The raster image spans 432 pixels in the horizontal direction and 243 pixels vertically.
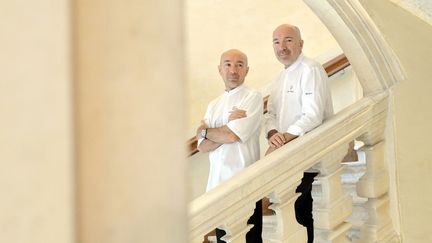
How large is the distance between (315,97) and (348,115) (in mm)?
145

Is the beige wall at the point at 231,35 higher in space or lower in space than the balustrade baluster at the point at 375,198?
higher

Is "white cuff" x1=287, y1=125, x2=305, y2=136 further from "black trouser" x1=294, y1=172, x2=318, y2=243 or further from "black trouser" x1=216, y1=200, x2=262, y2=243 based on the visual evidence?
"black trouser" x1=216, y1=200, x2=262, y2=243

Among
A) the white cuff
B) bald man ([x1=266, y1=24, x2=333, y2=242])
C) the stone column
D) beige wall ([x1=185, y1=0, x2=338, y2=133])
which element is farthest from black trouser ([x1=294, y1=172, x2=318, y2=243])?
beige wall ([x1=185, y1=0, x2=338, y2=133])

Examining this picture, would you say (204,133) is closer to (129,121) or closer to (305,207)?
(305,207)

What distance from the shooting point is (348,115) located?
1.93 meters

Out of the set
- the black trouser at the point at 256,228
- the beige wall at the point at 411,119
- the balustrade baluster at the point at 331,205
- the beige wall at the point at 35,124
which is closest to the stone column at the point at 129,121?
the beige wall at the point at 35,124

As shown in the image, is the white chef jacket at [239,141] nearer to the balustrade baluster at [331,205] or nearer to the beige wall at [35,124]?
Answer: the balustrade baluster at [331,205]

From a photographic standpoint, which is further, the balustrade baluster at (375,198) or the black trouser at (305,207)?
the balustrade baluster at (375,198)

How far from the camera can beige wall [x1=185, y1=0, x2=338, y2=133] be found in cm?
428

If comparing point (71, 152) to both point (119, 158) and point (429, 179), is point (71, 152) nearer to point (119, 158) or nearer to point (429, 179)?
point (119, 158)

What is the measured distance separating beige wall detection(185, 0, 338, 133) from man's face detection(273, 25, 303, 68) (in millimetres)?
2014

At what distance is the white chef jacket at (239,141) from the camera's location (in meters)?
2.14

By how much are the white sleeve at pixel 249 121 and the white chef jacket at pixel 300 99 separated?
0.19 feet

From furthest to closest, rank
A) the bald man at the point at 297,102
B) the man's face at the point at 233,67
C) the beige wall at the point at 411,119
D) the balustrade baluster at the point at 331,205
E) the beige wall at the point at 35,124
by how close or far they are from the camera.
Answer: the man's face at the point at 233,67 → the beige wall at the point at 411,119 → the bald man at the point at 297,102 → the balustrade baluster at the point at 331,205 → the beige wall at the point at 35,124
